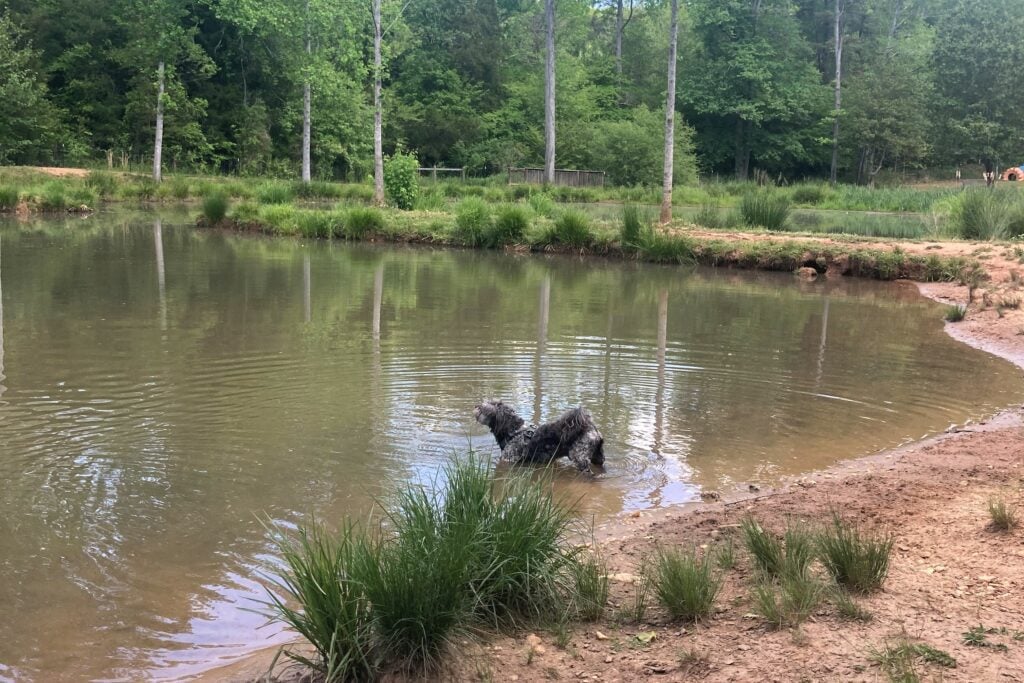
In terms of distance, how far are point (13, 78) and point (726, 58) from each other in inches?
1527

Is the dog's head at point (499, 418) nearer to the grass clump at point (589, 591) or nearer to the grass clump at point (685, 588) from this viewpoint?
the grass clump at point (589, 591)

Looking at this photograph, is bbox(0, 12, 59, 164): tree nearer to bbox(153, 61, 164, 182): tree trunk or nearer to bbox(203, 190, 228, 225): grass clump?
bbox(153, 61, 164, 182): tree trunk

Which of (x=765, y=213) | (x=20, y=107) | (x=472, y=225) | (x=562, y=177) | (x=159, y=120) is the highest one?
(x=20, y=107)

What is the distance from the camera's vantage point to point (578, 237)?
22266mm

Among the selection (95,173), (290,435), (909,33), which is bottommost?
(290,435)

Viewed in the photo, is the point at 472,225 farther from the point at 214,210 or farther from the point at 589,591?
the point at 589,591

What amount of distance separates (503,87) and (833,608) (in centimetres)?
5704

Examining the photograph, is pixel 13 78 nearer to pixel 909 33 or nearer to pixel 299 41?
pixel 299 41

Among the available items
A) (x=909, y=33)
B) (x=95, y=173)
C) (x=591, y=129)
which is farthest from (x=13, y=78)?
(x=909, y=33)

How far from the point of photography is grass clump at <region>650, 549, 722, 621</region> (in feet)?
12.7

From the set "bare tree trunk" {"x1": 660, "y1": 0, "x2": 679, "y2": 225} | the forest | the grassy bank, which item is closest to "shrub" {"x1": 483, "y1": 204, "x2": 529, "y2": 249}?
the grassy bank

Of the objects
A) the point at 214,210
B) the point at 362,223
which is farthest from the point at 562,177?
the point at 214,210

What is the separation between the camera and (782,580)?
4.02 m

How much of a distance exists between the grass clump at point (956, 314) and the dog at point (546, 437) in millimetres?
9433
